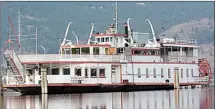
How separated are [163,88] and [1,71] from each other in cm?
1899

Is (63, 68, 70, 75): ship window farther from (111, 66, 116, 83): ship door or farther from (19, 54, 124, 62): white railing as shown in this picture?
(111, 66, 116, 83): ship door

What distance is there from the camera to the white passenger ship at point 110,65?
81625mm

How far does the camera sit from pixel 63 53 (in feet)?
290

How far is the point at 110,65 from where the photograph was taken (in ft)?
283

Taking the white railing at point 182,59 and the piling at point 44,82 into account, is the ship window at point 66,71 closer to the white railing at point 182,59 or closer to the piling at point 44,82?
the piling at point 44,82

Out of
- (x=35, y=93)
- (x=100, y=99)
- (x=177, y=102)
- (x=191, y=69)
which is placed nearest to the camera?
(x=177, y=102)

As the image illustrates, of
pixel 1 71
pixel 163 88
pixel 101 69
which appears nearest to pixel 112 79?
pixel 101 69

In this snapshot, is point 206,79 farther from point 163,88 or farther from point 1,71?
point 1,71

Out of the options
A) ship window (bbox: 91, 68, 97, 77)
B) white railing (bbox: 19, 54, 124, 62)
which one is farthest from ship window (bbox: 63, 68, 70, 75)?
ship window (bbox: 91, 68, 97, 77)

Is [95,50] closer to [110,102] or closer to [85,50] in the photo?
[85,50]

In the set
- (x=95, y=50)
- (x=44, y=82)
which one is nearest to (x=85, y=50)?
(x=95, y=50)

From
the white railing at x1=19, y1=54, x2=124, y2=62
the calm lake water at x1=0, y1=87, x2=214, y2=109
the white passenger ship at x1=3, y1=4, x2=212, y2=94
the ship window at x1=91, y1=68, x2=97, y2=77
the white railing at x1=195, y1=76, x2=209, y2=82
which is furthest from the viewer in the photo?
the white railing at x1=195, y1=76, x2=209, y2=82

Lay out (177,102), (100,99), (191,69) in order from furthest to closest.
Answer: (191,69)
(100,99)
(177,102)

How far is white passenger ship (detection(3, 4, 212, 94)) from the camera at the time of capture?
268ft
